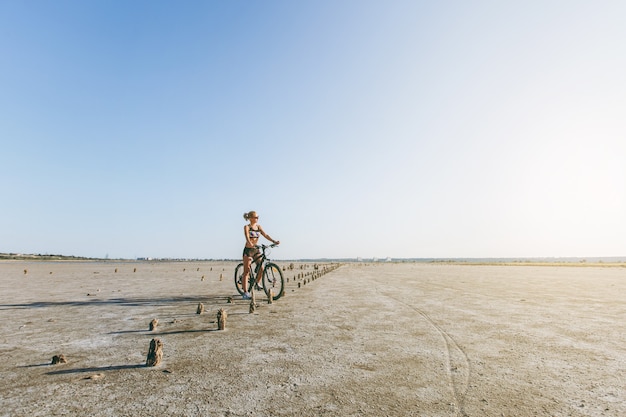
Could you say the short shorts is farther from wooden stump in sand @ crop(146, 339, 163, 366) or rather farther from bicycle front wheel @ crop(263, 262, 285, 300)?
wooden stump in sand @ crop(146, 339, 163, 366)

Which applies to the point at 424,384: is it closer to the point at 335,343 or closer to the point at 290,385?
the point at 290,385

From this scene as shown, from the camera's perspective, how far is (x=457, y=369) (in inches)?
165

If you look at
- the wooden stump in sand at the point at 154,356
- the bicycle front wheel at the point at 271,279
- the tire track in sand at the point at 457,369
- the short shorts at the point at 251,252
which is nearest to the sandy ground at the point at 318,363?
the tire track in sand at the point at 457,369

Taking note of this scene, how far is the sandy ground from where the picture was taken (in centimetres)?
318

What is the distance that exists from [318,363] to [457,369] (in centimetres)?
171

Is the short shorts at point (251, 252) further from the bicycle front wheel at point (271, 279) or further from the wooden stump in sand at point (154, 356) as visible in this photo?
the wooden stump in sand at point (154, 356)

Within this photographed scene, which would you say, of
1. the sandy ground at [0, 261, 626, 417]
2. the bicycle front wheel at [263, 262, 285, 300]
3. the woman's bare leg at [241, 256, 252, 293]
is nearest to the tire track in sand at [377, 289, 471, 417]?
the sandy ground at [0, 261, 626, 417]

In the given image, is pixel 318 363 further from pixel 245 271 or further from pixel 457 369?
pixel 245 271

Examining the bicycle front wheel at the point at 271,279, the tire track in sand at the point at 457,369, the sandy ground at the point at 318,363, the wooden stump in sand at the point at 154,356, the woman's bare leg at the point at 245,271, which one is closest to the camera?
the sandy ground at the point at 318,363

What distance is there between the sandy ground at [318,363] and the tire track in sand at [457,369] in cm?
2

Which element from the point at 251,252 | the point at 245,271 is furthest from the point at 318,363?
the point at 251,252

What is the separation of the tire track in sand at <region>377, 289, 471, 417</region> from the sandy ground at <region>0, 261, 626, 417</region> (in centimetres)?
2

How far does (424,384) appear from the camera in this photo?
12.1ft

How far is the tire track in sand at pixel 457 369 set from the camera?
3291 mm
